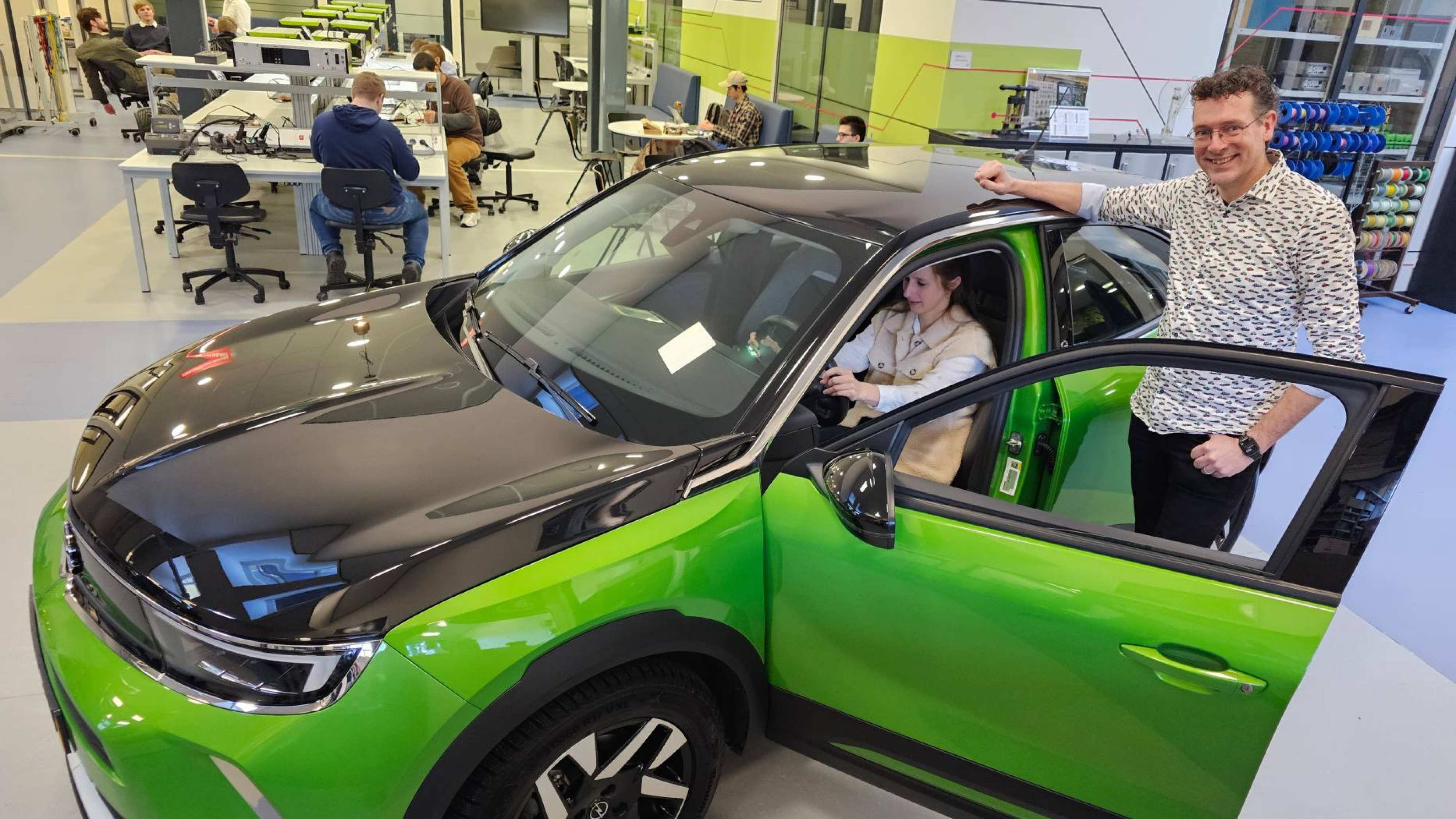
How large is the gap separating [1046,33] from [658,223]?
550 centimetres

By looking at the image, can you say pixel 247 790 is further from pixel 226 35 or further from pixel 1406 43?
pixel 226 35

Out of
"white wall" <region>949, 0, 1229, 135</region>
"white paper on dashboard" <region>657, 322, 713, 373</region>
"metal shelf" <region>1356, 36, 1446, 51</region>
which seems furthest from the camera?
"metal shelf" <region>1356, 36, 1446, 51</region>

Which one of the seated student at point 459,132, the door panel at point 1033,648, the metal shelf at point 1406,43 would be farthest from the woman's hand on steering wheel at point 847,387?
the metal shelf at point 1406,43

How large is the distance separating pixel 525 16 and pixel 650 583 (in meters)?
16.4

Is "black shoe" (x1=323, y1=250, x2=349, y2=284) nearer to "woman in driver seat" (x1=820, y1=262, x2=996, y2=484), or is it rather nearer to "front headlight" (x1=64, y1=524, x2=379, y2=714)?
"woman in driver seat" (x1=820, y1=262, x2=996, y2=484)

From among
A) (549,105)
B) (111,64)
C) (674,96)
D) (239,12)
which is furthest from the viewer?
(549,105)

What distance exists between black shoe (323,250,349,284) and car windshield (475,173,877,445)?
3.56 metres

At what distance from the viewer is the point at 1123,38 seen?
23.1 feet

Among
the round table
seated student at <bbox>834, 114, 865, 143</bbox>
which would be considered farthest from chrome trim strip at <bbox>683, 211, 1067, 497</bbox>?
the round table

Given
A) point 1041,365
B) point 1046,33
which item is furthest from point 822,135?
point 1041,365

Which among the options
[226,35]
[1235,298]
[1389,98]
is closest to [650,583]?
[1235,298]

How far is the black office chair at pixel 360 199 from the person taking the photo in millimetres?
5430

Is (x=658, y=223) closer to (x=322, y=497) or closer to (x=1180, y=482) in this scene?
(x=322, y=497)

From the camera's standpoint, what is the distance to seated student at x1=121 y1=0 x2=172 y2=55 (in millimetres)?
12812
